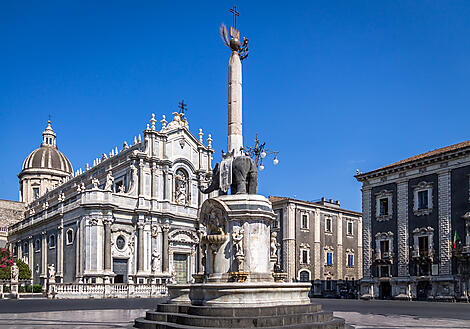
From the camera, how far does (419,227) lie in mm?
42062

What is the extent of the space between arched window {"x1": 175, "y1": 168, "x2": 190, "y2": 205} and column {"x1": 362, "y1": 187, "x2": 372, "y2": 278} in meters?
18.2

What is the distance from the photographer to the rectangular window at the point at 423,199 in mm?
41906

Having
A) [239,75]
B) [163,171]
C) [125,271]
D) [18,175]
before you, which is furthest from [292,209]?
[18,175]

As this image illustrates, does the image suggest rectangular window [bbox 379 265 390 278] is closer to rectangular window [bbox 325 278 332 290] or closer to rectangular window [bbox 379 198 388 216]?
rectangular window [bbox 379 198 388 216]

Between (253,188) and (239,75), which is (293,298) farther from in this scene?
(239,75)

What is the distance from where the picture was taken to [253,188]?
18281 millimetres

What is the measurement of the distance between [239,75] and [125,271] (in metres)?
33.5

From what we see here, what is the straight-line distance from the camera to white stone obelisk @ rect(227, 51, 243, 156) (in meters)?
19.1

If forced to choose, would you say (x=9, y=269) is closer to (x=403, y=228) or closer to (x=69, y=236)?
(x=69, y=236)

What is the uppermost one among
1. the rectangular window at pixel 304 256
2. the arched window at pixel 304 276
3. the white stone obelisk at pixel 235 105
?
the white stone obelisk at pixel 235 105

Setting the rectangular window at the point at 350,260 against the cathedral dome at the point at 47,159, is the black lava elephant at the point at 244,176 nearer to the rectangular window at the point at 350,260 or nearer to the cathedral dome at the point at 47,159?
the rectangular window at the point at 350,260

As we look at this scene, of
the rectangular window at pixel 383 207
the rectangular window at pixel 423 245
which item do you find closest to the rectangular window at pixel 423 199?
the rectangular window at pixel 423 245

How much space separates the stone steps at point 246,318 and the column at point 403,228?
28.6 metres

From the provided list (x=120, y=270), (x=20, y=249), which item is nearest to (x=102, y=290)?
(x=120, y=270)
